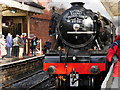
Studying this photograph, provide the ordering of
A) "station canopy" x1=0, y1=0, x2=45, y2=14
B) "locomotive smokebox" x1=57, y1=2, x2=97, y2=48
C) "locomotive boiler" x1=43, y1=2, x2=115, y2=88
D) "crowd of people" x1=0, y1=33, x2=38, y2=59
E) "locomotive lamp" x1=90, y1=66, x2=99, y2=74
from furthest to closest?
"station canopy" x1=0, y1=0, x2=45, y2=14
"crowd of people" x1=0, y1=33, x2=38, y2=59
"locomotive smokebox" x1=57, y1=2, x2=97, y2=48
"locomotive boiler" x1=43, y1=2, x2=115, y2=88
"locomotive lamp" x1=90, y1=66, x2=99, y2=74

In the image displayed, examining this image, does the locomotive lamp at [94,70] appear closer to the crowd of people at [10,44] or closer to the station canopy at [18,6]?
the crowd of people at [10,44]

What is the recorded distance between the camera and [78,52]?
23.0 ft

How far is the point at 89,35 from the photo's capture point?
695 centimetres

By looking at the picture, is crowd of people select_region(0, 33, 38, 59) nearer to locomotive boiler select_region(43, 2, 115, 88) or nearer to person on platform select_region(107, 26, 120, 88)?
locomotive boiler select_region(43, 2, 115, 88)

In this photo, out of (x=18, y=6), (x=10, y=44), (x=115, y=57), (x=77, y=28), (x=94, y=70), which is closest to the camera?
(x=115, y=57)

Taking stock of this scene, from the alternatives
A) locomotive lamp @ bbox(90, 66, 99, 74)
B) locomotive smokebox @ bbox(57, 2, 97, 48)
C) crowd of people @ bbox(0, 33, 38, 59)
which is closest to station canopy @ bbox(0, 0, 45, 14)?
crowd of people @ bbox(0, 33, 38, 59)

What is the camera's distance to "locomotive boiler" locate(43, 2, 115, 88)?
6.60 meters

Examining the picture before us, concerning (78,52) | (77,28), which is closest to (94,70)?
(78,52)

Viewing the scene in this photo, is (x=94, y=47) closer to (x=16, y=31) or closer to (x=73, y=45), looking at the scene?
(x=73, y=45)

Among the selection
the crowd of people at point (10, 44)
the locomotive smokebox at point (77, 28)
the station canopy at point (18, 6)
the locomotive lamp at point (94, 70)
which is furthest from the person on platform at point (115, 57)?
the station canopy at point (18, 6)

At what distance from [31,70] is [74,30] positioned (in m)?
6.34

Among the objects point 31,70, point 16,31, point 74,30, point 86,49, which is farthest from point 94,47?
point 16,31

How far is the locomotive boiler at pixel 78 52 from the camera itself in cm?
660

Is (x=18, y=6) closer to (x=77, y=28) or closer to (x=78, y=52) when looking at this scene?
(x=77, y=28)
